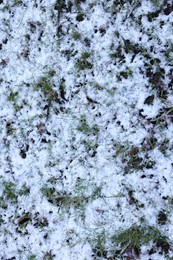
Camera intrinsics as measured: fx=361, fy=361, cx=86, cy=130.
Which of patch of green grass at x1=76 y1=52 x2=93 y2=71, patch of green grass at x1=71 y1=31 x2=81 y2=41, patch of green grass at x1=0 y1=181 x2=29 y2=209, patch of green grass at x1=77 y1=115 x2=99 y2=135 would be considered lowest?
patch of green grass at x1=0 y1=181 x2=29 y2=209

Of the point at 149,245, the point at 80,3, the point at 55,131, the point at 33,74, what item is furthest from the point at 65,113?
the point at 149,245

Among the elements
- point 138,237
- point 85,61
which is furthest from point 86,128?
point 138,237

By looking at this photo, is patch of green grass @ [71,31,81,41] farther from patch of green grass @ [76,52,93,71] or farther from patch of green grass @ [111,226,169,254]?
patch of green grass @ [111,226,169,254]

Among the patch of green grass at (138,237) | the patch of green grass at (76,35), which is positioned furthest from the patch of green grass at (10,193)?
the patch of green grass at (76,35)

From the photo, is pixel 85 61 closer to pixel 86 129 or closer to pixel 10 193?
pixel 86 129

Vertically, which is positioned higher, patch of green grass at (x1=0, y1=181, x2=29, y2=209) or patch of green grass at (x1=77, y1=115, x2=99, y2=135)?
patch of green grass at (x1=77, y1=115, x2=99, y2=135)

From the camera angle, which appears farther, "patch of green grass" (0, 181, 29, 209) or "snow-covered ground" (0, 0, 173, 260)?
"patch of green grass" (0, 181, 29, 209)

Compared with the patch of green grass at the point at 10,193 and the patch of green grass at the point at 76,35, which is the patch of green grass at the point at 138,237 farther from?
the patch of green grass at the point at 76,35

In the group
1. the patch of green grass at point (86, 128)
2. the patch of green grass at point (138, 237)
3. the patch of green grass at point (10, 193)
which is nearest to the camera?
the patch of green grass at point (138, 237)

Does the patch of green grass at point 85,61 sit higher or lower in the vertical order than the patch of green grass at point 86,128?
higher

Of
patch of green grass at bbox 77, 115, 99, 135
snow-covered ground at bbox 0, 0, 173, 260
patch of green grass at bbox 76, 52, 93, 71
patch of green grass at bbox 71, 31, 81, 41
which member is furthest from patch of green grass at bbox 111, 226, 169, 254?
patch of green grass at bbox 71, 31, 81, 41
